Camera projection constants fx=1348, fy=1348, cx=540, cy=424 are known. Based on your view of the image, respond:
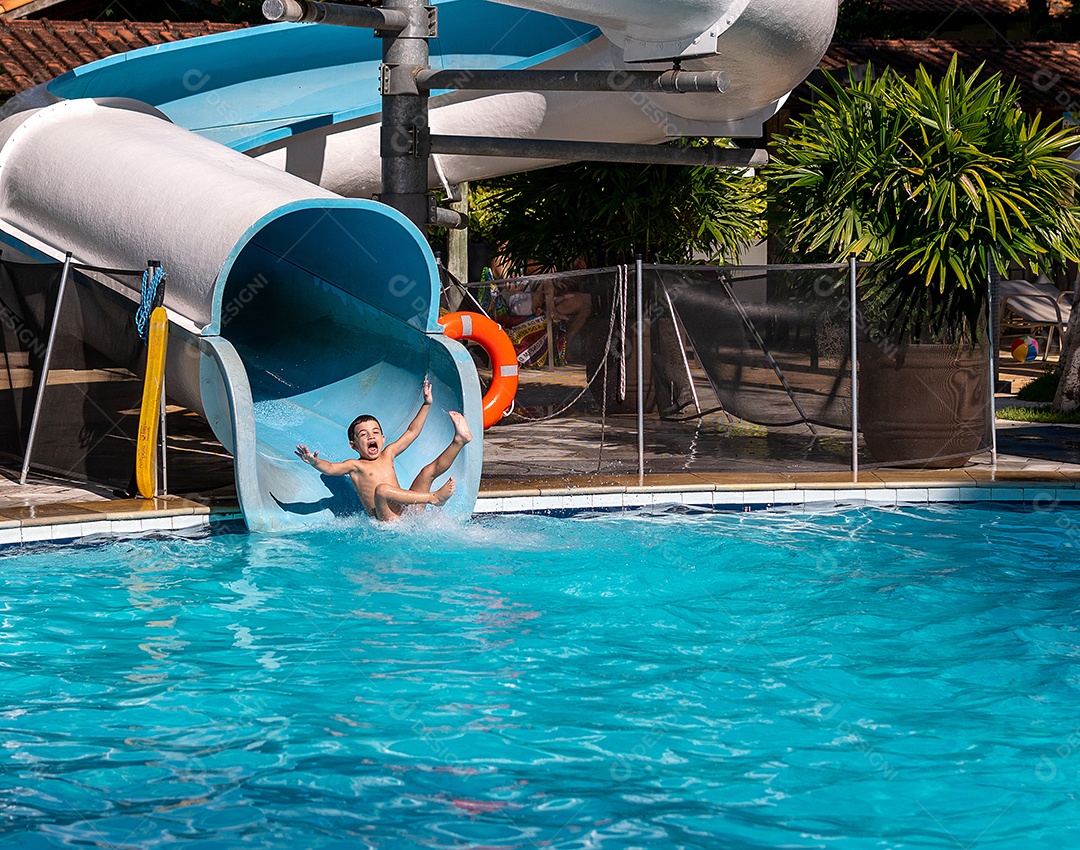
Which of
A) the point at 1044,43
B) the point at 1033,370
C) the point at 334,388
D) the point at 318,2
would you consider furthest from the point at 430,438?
the point at 1044,43

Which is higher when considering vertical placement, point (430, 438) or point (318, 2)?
point (318, 2)

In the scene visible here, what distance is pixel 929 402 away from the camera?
412 inches

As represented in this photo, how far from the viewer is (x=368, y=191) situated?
12219 mm

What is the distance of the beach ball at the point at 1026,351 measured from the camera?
59.1ft

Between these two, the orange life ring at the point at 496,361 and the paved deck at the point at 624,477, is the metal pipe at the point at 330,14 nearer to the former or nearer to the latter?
the orange life ring at the point at 496,361

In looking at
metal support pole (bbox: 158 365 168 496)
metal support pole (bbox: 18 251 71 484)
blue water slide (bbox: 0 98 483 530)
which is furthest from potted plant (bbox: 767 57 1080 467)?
metal support pole (bbox: 18 251 71 484)

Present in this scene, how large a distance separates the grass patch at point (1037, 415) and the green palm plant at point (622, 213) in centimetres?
338

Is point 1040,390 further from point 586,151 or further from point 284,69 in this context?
point 284,69

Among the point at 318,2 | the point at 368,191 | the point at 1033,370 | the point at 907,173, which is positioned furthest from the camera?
the point at 1033,370

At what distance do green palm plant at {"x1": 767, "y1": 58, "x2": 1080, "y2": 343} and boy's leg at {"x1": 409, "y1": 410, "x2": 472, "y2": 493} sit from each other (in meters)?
3.56

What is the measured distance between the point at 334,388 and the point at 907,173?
4772 mm

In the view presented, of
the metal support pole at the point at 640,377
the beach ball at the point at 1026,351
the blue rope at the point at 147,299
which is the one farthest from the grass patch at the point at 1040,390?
the blue rope at the point at 147,299

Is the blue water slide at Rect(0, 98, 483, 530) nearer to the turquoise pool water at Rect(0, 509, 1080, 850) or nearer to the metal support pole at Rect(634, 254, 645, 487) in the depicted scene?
the turquoise pool water at Rect(0, 509, 1080, 850)

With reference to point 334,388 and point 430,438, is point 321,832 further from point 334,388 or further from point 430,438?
point 334,388
